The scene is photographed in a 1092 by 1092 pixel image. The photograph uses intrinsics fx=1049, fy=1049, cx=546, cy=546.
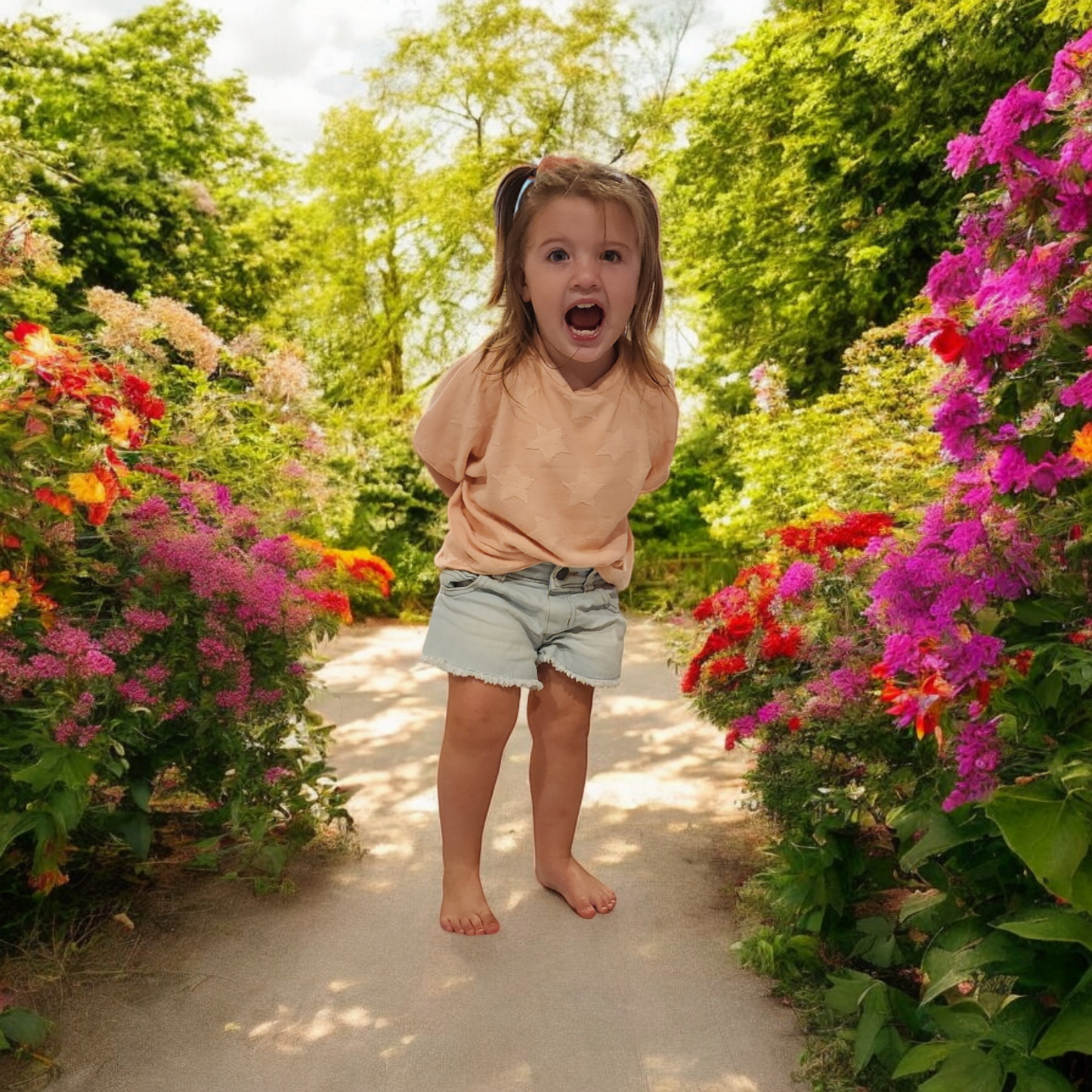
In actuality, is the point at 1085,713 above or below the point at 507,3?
below

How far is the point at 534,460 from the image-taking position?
227 centimetres

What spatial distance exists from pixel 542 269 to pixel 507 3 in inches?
516

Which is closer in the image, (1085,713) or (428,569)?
(1085,713)

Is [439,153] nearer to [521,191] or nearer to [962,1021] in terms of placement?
[521,191]

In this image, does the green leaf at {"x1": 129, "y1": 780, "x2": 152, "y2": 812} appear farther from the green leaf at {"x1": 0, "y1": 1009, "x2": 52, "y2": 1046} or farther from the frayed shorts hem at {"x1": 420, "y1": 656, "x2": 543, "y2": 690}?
the frayed shorts hem at {"x1": 420, "y1": 656, "x2": 543, "y2": 690}

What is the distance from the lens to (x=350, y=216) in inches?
518

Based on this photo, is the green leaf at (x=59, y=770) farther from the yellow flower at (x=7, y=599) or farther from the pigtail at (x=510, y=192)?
the pigtail at (x=510, y=192)

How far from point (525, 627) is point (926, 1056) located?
3.80ft

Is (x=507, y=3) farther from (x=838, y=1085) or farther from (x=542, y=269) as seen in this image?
(x=838, y=1085)

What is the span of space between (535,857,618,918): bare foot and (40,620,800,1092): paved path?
0.08ft

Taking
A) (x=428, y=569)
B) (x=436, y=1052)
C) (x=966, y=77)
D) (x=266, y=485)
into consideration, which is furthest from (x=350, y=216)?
(x=436, y=1052)

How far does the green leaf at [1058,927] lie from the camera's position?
4.29 feet

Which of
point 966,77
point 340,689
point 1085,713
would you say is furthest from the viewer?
point 966,77

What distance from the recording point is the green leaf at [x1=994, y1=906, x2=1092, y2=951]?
4.29 ft
